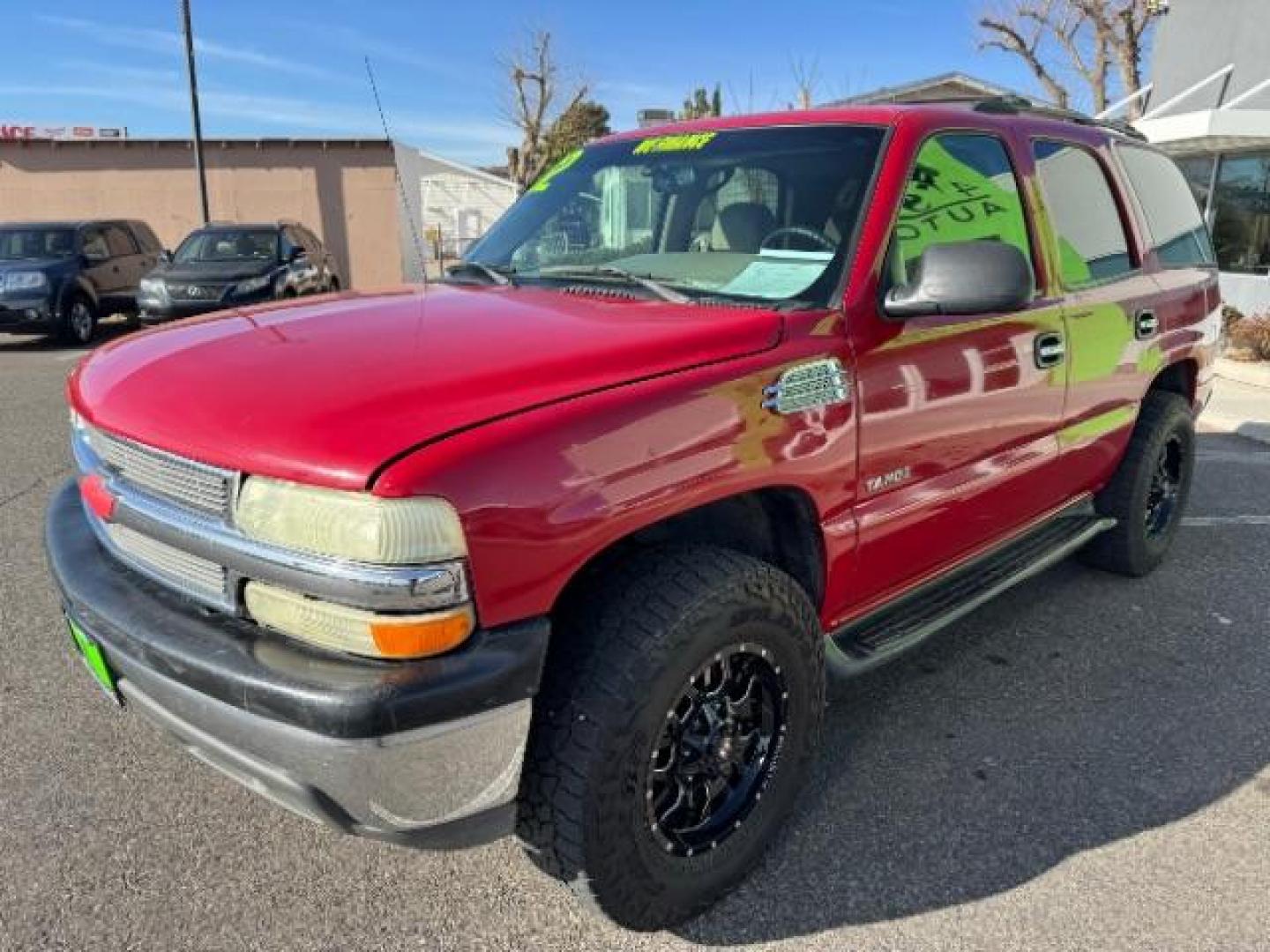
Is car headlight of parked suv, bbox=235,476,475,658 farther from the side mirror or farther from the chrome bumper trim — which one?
the side mirror

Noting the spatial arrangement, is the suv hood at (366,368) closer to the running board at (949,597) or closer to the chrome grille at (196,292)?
the running board at (949,597)

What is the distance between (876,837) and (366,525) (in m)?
1.67

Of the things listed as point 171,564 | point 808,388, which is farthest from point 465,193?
point 171,564

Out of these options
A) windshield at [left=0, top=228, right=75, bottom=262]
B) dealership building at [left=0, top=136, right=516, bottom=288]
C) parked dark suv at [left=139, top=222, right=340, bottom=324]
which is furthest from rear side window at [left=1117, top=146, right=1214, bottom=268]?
dealership building at [left=0, top=136, right=516, bottom=288]

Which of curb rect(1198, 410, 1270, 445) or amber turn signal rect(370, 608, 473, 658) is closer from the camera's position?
amber turn signal rect(370, 608, 473, 658)

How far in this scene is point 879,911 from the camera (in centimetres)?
238

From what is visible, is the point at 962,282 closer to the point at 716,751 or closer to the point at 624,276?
the point at 624,276

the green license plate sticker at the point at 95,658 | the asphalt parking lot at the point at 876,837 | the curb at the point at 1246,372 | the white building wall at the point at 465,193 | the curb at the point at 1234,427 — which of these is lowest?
the asphalt parking lot at the point at 876,837

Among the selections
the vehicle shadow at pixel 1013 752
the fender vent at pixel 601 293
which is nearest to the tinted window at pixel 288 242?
the fender vent at pixel 601 293

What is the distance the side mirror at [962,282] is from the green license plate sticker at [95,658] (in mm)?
2089

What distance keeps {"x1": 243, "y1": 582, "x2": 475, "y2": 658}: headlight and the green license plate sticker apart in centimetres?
64

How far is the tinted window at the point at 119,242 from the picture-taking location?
14.2 meters

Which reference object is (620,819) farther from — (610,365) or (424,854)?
(610,365)

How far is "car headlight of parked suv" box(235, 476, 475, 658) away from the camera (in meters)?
1.77
